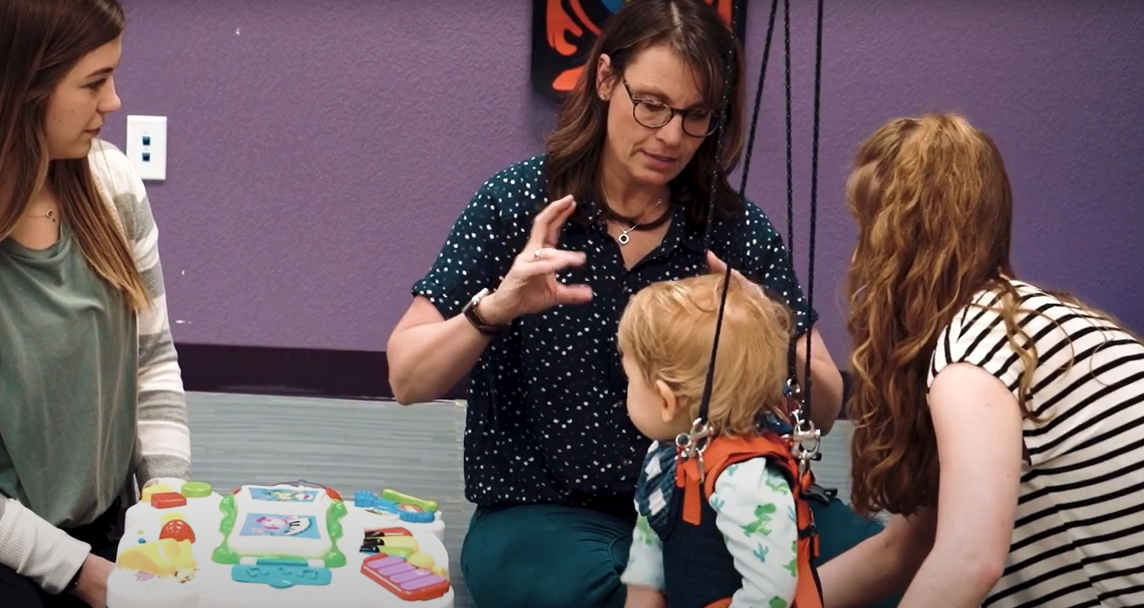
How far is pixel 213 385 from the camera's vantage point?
2838 mm

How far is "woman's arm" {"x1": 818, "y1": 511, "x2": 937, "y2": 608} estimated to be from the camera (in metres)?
1.34

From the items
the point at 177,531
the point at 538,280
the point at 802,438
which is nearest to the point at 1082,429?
the point at 802,438

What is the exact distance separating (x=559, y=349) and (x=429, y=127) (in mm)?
1338

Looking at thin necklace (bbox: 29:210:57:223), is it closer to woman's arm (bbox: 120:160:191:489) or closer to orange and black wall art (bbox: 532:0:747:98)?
woman's arm (bbox: 120:160:191:489)

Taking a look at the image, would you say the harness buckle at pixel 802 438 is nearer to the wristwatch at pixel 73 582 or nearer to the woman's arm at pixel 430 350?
the woman's arm at pixel 430 350

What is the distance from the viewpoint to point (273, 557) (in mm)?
1080

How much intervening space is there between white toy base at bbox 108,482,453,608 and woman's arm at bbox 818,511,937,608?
45 cm

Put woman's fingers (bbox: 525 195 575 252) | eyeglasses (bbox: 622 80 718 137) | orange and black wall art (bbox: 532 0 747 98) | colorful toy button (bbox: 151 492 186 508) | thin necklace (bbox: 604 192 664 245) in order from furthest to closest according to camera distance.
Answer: orange and black wall art (bbox: 532 0 747 98) → thin necklace (bbox: 604 192 664 245) → eyeglasses (bbox: 622 80 718 137) → woman's fingers (bbox: 525 195 575 252) → colorful toy button (bbox: 151 492 186 508)

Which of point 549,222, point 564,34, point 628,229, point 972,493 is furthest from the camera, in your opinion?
point 564,34

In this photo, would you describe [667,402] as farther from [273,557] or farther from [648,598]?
[273,557]

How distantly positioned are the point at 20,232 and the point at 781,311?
0.78m

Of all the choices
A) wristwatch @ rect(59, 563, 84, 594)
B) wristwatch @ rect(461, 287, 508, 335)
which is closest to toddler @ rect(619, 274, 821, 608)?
wristwatch @ rect(461, 287, 508, 335)

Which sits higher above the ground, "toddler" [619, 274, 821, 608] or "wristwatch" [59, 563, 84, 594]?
"toddler" [619, 274, 821, 608]

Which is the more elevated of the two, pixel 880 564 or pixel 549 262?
pixel 549 262
